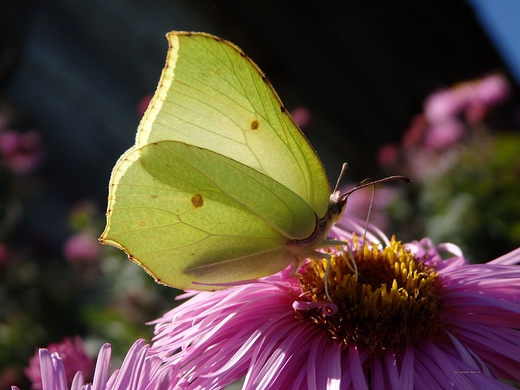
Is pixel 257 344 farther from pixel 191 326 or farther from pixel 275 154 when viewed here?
pixel 275 154

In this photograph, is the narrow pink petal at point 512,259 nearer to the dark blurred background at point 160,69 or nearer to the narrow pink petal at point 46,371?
the narrow pink petal at point 46,371

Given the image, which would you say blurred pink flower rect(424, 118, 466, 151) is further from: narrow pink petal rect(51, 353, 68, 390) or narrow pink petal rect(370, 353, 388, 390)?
narrow pink petal rect(51, 353, 68, 390)

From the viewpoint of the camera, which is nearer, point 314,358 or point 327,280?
point 314,358

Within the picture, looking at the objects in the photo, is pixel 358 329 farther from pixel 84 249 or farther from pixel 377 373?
pixel 84 249

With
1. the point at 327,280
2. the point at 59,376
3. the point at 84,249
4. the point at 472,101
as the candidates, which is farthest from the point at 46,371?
the point at 472,101

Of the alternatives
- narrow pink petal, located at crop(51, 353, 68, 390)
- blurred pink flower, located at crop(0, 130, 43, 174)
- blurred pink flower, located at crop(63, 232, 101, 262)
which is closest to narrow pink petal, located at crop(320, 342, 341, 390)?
narrow pink petal, located at crop(51, 353, 68, 390)

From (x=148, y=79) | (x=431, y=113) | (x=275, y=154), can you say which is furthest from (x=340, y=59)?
(x=275, y=154)

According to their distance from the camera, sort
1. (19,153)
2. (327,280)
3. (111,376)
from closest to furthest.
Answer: (111,376), (327,280), (19,153)

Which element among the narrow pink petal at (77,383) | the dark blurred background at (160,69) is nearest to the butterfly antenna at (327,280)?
the narrow pink petal at (77,383)
